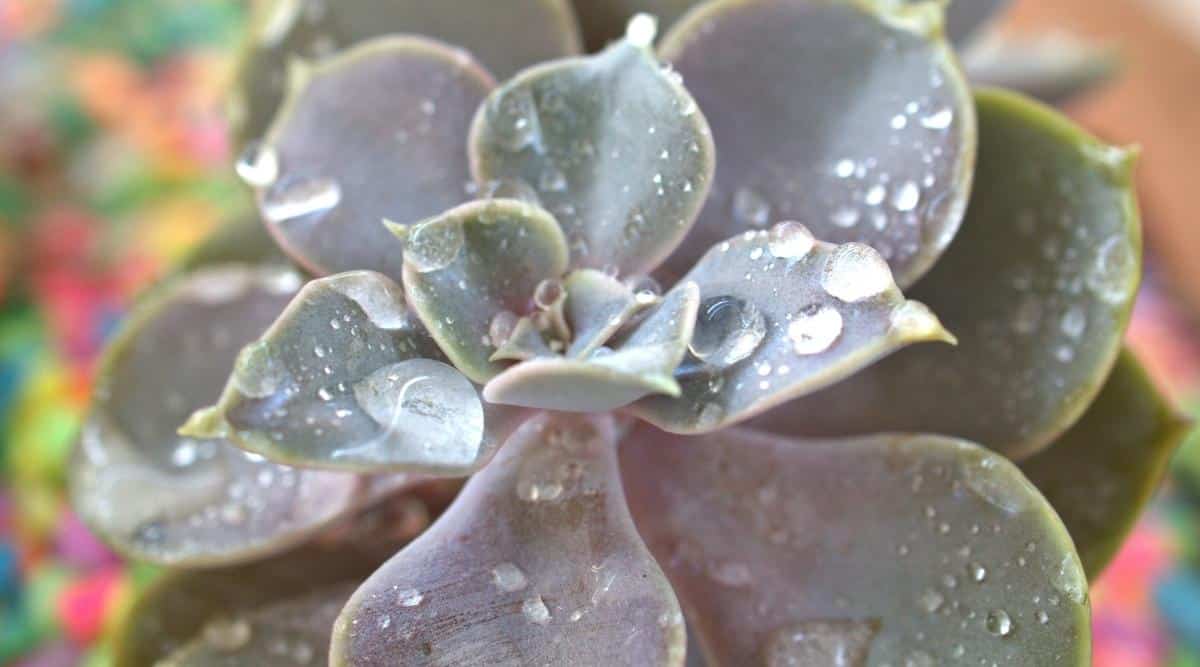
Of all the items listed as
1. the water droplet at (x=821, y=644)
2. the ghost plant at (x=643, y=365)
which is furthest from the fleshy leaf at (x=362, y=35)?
the water droplet at (x=821, y=644)

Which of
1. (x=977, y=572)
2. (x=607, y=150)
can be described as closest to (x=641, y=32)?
(x=607, y=150)

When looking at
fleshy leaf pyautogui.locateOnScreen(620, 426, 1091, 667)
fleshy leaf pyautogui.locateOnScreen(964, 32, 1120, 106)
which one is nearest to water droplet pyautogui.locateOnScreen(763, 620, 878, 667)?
fleshy leaf pyautogui.locateOnScreen(620, 426, 1091, 667)

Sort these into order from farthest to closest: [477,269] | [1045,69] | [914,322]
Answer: [1045,69], [477,269], [914,322]

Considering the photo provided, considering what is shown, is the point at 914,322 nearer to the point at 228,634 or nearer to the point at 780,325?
the point at 780,325

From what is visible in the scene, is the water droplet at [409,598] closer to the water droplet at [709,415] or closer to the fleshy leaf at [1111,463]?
the water droplet at [709,415]

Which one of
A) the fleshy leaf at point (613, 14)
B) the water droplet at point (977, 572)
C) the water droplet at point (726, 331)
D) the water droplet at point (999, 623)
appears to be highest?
the fleshy leaf at point (613, 14)

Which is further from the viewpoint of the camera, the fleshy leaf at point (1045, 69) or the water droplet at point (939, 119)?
the fleshy leaf at point (1045, 69)

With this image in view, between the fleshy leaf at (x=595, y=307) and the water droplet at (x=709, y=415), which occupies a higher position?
the fleshy leaf at (x=595, y=307)

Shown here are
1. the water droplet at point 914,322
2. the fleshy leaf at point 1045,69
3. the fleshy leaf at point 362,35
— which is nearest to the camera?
the water droplet at point 914,322
